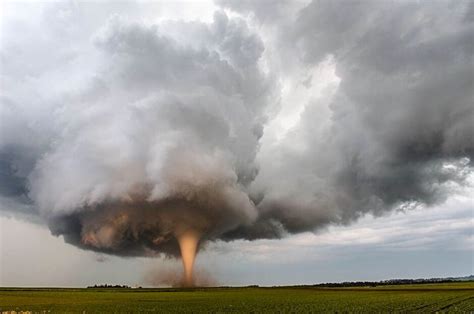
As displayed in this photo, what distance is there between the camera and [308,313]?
57281 mm

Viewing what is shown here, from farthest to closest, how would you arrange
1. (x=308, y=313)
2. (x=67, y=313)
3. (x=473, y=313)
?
(x=67, y=313) < (x=308, y=313) < (x=473, y=313)

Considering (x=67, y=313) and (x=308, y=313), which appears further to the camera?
(x=67, y=313)

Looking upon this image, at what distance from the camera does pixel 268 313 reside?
5756 centimetres

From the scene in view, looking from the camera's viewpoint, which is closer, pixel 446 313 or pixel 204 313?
pixel 446 313

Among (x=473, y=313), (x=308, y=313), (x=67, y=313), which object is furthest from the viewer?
(x=67, y=313)

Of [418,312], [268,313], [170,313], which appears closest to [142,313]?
[170,313]

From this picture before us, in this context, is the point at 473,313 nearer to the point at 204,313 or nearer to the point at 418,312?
the point at 418,312

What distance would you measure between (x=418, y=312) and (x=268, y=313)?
796 inches

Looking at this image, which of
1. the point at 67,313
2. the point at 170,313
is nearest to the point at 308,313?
the point at 170,313

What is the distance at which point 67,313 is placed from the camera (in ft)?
200

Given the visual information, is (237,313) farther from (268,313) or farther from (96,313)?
(96,313)

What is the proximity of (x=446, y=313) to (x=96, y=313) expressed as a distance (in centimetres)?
4706

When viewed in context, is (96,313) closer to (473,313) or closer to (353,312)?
(353,312)

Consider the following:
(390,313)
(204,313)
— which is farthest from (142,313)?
(390,313)
